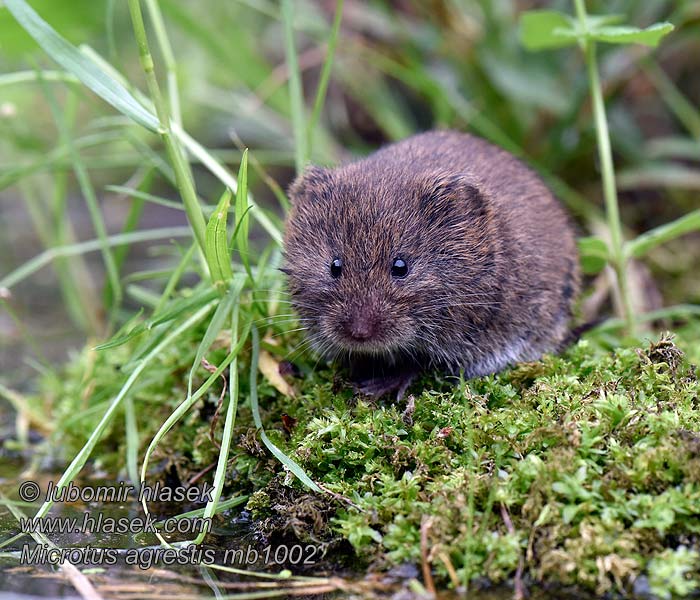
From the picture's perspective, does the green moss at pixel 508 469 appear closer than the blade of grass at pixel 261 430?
Yes

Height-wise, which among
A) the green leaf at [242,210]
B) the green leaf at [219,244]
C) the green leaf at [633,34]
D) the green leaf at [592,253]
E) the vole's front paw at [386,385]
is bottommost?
the vole's front paw at [386,385]

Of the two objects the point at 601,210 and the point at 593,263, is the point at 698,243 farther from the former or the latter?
the point at 593,263

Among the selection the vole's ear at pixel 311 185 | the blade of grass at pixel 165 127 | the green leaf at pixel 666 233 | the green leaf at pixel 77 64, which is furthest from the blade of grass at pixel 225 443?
the green leaf at pixel 666 233

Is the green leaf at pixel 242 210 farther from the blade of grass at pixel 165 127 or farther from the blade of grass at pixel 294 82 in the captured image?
the blade of grass at pixel 294 82

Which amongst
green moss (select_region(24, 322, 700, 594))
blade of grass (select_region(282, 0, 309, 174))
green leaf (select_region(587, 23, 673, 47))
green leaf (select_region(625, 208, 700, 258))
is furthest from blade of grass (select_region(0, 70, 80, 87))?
green leaf (select_region(625, 208, 700, 258))

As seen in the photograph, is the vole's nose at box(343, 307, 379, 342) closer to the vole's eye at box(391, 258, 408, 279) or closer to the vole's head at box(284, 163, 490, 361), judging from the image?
the vole's head at box(284, 163, 490, 361)

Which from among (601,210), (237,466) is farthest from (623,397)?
(601,210)
